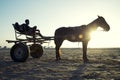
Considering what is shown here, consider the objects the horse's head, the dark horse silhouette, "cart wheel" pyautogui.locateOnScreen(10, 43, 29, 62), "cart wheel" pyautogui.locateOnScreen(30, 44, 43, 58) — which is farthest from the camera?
"cart wheel" pyautogui.locateOnScreen(30, 44, 43, 58)

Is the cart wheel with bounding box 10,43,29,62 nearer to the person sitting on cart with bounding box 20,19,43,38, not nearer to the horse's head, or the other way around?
the person sitting on cart with bounding box 20,19,43,38

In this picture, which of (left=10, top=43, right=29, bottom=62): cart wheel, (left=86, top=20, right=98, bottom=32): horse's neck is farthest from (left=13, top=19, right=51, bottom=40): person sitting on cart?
(left=86, top=20, right=98, bottom=32): horse's neck

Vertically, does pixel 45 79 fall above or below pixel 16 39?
below

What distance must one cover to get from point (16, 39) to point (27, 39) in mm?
707

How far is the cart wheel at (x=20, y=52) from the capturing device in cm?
1794

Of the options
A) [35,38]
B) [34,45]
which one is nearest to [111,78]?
[35,38]

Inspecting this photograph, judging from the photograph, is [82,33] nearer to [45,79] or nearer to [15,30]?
[15,30]

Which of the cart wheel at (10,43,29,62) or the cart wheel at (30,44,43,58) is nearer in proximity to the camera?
the cart wheel at (10,43,29,62)

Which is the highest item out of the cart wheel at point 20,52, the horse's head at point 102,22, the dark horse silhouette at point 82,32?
the horse's head at point 102,22

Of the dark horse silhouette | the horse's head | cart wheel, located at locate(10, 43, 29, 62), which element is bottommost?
cart wheel, located at locate(10, 43, 29, 62)

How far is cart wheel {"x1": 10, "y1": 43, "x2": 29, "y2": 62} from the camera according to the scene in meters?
17.9

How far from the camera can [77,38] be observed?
63.0 feet

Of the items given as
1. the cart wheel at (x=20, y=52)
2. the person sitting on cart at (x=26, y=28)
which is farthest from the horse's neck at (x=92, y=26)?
the cart wheel at (x=20, y=52)

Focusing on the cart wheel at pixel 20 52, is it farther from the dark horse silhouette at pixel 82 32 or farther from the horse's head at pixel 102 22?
the horse's head at pixel 102 22
